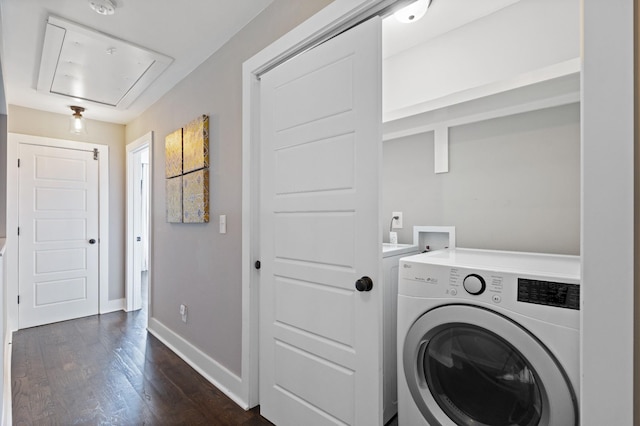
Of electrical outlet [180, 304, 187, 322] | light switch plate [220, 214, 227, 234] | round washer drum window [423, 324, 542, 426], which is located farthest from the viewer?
electrical outlet [180, 304, 187, 322]

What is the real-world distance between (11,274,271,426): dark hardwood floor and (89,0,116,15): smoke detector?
2391mm

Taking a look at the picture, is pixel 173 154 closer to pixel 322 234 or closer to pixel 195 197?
pixel 195 197

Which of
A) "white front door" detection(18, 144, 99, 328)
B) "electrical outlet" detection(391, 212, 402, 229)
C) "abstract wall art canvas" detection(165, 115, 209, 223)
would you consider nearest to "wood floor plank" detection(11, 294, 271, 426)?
"white front door" detection(18, 144, 99, 328)

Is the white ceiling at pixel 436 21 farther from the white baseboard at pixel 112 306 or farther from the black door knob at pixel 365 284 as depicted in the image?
the white baseboard at pixel 112 306

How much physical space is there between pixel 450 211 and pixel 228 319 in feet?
5.51

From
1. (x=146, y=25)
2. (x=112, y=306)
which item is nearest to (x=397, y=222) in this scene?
(x=146, y=25)

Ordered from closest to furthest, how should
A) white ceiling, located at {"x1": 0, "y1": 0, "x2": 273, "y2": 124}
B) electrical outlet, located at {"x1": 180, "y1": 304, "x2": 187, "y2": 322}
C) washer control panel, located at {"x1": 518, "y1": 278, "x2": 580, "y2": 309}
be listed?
1. washer control panel, located at {"x1": 518, "y1": 278, "x2": 580, "y2": 309}
2. white ceiling, located at {"x1": 0, "y1": 0, "x2": 273, "y2": 124}
3. electrical outlet, located at {"x1": 180, "y1": 304, "x2": 187, "y2": 322}

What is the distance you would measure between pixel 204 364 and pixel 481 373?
199cm

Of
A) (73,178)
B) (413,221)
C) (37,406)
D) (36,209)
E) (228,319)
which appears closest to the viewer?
(37,406)

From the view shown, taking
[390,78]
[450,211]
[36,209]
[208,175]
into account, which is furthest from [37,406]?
[390,78]

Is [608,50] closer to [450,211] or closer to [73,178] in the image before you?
[450,211]

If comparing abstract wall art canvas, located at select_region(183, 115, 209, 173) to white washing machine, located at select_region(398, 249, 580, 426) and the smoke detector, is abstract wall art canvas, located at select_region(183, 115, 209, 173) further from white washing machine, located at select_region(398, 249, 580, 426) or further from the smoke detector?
white washing machine, located at select_region(398, 249, 580, 426)

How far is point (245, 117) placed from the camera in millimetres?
Answer: 1981

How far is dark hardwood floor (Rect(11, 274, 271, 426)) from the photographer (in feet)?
6.15
